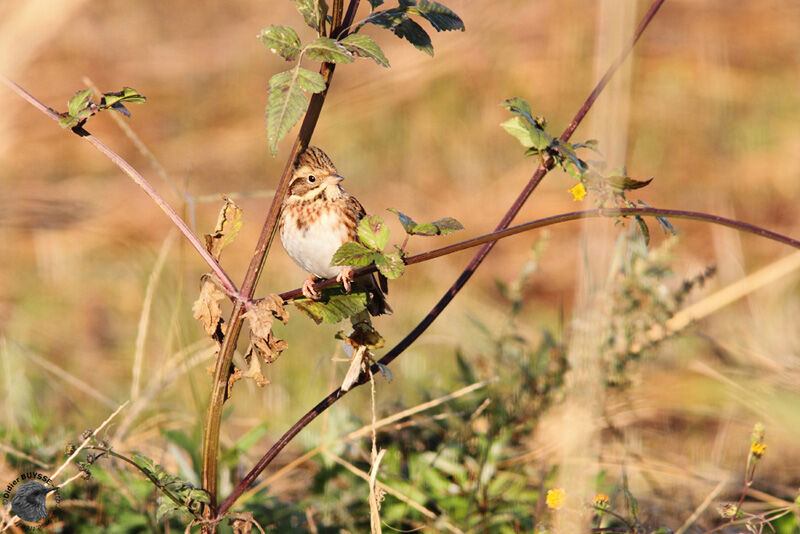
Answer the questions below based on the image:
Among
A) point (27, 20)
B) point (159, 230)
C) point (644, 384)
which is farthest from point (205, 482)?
point (159, 230)

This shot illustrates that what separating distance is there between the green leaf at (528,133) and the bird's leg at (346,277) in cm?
40

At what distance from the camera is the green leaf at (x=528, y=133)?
1.61 m

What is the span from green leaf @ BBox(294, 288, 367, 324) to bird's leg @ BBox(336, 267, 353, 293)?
0.8 inches

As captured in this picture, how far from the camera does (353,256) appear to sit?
62.9 inches

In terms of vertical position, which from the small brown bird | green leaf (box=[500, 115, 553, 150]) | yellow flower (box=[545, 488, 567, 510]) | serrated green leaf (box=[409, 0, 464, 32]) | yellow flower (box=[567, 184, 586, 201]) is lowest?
yellow flower (box=[545, 488, 567, 510])

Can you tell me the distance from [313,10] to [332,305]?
54 centimetres

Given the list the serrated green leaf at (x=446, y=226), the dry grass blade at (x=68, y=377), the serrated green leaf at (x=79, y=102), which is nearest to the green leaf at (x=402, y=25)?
the serrated green leaf at (x=446, y=226)

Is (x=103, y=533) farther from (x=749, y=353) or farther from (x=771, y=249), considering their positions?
(x=771, y=249)

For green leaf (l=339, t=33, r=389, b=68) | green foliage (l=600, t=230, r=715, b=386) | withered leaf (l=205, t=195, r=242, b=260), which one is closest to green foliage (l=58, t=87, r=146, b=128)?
withered leaf (l=205, t=195, r=242, b=260)

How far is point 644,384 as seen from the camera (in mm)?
3225

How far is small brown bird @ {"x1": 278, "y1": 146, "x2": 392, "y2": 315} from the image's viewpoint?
8.14 feet

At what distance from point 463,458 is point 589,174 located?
1.33 meters

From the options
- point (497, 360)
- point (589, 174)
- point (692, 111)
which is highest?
point (692, 111)

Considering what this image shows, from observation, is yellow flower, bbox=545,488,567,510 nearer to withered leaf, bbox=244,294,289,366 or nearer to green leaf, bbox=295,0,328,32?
withered leaf, bbox=244,294,289,366
